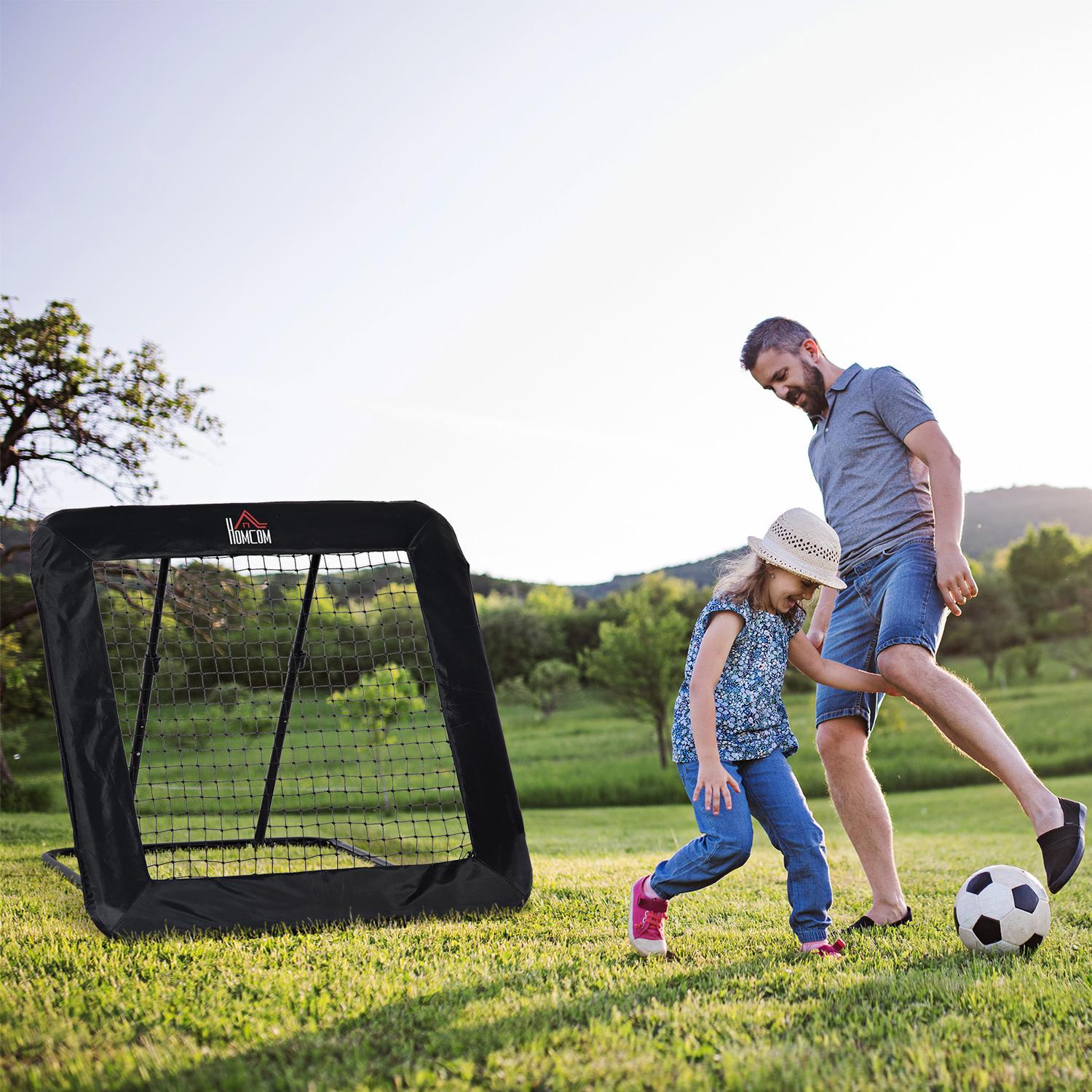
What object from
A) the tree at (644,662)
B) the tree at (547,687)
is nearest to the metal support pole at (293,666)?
the tree at (644,662)

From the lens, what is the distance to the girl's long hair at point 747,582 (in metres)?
3.79

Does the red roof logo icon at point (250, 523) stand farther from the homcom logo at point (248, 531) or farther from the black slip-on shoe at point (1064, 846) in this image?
the black slip-on shoe at point (1064, 846)

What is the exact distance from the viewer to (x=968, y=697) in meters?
3.77

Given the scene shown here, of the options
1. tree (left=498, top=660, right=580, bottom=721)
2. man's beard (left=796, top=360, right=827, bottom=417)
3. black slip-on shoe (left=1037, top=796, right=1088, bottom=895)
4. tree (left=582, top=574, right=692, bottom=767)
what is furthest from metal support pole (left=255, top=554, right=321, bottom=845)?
tree (left=498, top=660, right=580, bottom=721)

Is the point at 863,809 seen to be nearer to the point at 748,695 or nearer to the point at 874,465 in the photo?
the point at 748,695

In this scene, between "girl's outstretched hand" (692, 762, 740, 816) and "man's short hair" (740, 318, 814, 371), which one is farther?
"man's short hair" (740, 318, 814, 371)

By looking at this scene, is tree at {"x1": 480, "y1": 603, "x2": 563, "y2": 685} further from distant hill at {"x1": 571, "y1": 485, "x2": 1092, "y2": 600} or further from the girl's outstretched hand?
the girl's outstretched hand

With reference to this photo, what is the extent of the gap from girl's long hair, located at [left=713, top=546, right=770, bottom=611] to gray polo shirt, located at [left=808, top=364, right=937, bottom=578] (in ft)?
2.42

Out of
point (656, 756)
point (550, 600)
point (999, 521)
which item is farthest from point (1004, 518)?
point (656, 756)

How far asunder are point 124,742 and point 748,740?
2.67 meters

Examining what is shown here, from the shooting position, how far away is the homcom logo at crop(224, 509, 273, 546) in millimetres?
4438

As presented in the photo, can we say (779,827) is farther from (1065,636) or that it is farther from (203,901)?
(1065,636)

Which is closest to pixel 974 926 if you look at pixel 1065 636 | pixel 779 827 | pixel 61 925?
pixel 779 827

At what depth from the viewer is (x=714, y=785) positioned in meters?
3.53
